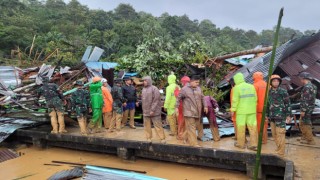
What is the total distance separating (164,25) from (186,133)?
35.6 m

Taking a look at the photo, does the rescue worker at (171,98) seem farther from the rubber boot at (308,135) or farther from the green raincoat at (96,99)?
the rubber boot at (308,135)

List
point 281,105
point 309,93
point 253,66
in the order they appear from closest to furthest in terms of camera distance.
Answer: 1. point 281,105
2. point 309,93
3. point 253,66

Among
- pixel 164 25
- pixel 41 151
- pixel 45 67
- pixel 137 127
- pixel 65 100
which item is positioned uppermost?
pixel 164 25

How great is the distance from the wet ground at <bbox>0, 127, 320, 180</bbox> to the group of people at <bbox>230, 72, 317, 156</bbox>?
309 mm

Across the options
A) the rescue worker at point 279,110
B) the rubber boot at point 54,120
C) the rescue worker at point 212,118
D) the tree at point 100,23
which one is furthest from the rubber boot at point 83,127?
the tree at point 100,23

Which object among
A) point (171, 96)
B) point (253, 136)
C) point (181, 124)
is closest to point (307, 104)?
point (253, 136)

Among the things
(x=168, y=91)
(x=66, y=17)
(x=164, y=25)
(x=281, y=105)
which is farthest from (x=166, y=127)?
(x=66, y=17)

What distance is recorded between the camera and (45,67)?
13.2 metres

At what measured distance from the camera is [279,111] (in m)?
6.50

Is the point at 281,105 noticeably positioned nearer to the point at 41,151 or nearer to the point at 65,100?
the point at 65,100

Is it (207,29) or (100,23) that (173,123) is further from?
(207,29)

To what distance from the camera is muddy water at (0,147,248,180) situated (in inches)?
290

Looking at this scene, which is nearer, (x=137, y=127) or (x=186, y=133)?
(x=186, y=133)

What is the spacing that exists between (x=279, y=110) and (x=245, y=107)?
71 cm
